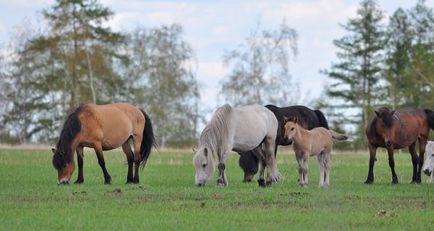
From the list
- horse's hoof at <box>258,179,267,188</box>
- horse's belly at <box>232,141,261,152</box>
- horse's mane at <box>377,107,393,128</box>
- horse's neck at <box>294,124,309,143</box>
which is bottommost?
horse's hoof at <box>258,179,267,188</box>

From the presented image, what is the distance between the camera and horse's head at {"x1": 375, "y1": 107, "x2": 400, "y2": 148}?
74.1 feet

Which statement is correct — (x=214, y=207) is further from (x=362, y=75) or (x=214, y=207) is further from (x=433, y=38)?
(x=433, y=38)

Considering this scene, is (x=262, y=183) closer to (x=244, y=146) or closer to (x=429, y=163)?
(x=244, y=146)

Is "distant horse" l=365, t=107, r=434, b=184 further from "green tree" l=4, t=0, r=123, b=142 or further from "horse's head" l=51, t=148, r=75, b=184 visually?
"green tree" l=4, t=0, r=123, b=142

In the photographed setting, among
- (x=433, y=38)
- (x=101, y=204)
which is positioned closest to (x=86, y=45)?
(x=433, y=38)

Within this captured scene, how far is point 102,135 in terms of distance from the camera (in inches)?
853

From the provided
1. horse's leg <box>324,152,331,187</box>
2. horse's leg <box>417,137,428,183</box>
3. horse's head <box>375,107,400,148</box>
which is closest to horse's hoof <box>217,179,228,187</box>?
horse's leg <box>324,152,331,187</box>

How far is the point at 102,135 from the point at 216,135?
3048 millimetres

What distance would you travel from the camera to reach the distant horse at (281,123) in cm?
2266

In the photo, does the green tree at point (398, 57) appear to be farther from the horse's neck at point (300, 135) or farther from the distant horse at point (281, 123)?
the horse's neck at point (300, 135)

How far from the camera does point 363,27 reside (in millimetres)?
63625

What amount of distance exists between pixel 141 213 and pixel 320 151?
7364mm

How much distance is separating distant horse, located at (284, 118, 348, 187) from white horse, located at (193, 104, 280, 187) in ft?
2.84

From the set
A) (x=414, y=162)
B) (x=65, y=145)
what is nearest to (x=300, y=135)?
(x=414, y=162)
